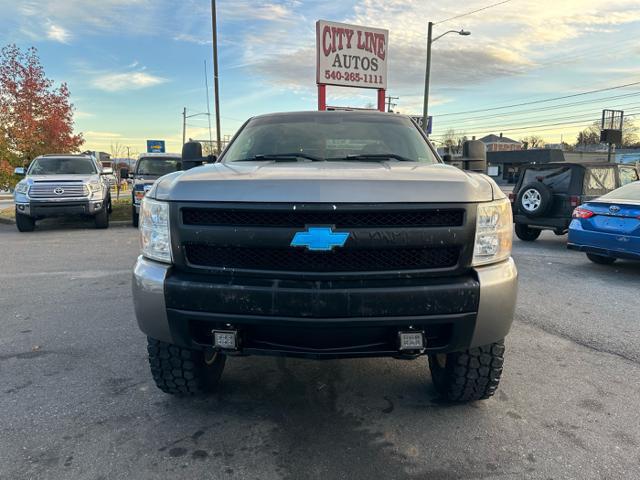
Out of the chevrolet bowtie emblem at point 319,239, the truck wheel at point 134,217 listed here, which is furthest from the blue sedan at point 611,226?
the truck wheel at point 134,217

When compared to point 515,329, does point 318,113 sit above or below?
above

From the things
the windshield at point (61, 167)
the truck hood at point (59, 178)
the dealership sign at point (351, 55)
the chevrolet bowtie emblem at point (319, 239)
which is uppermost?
the dealership sign at point (351, 55)

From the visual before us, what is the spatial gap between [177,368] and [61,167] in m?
11.1

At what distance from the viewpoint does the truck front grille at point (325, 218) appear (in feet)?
7.67

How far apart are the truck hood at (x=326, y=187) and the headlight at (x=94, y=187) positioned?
980cm

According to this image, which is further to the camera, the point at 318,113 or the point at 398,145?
the point at 318,113

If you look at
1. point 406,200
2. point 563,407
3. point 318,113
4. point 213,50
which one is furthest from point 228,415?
point 213,50

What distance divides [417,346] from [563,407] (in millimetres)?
1311

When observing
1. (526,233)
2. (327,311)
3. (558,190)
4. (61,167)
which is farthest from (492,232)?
(61,167)

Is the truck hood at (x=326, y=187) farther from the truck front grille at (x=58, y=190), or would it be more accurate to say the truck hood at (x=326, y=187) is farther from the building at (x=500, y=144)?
the building at (x=500, y=144)

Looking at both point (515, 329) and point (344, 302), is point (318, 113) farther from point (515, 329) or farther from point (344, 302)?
point (515, 329)

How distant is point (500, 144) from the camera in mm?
96688

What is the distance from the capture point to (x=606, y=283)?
6367mm

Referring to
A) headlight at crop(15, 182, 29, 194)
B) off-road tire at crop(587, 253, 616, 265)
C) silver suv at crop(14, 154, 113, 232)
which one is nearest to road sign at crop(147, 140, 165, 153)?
silver suv at crop(14, 154, 113, 232)
